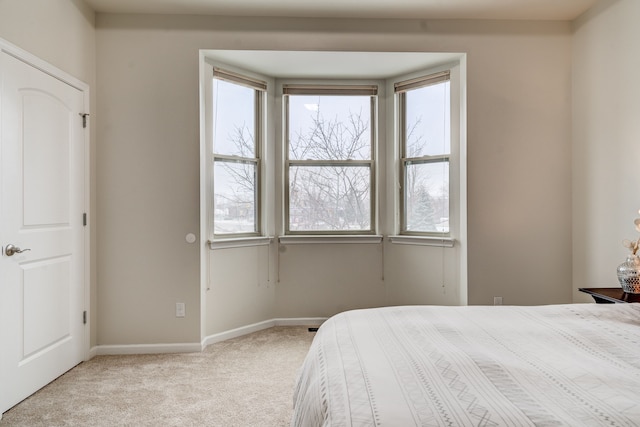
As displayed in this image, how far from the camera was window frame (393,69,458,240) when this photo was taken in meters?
4.02

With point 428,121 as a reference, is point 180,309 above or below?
below

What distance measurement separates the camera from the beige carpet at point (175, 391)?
2.42m

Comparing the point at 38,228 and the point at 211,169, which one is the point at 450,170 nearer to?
the point at 211,169

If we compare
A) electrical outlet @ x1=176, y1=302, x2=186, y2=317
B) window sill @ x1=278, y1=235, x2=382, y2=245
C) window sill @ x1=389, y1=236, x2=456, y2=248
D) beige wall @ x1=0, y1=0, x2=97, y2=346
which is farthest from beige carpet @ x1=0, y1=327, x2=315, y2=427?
window sill @ x1=389, y1=236, x2=456, y2=248

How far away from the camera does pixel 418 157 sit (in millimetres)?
4277

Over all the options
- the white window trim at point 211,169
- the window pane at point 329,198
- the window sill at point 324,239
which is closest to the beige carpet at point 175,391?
the white window trim at point 211,169

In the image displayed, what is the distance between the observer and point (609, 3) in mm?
3283

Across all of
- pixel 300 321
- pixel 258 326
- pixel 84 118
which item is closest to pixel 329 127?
pixel 300 321

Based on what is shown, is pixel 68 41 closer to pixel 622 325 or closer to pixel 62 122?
pixel 62 122

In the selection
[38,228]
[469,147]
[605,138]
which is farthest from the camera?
[469,147]

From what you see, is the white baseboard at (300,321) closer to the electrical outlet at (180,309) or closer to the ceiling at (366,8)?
the electrical outlet at (180,309)

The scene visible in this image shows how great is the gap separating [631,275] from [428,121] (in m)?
2.14

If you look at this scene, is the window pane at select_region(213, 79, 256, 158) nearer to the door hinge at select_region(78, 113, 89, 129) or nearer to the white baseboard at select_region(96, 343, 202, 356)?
A: the door hinge at select_region(78, 113, 89, 129)

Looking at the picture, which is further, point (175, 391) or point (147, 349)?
point (147, 349)
